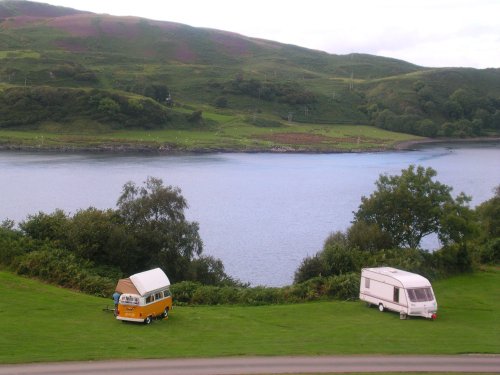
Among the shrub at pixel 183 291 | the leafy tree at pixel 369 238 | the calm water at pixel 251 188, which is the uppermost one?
the leafy tree at pixel 369 238

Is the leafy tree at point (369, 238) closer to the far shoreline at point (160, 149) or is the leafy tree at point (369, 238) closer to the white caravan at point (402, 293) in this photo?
the white caravan at point (402, 293)

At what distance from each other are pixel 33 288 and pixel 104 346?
27.5ft

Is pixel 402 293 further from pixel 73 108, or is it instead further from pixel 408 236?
pixel 73 108

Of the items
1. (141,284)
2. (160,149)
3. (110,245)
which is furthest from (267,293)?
(160,149)

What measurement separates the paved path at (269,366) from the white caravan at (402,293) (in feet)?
16.5

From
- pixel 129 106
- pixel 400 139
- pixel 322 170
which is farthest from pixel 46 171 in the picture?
pixel 400 139

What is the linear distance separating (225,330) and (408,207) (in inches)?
838

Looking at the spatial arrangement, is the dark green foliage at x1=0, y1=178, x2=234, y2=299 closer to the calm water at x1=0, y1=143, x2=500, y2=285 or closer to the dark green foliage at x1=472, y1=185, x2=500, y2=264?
the calm water at x1=0, y1=143, x2=500, y2=285

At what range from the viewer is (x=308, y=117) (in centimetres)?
18100

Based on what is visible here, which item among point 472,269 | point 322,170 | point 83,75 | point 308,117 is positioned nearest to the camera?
point 472,269

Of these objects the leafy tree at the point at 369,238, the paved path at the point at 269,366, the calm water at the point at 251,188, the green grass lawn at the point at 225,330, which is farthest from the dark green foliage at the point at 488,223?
the paved path at the point at 269,366

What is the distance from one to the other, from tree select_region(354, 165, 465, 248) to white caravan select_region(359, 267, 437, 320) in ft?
45.9

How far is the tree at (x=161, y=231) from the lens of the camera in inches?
1352

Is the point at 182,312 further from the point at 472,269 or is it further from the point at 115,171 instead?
the point at 115,171
